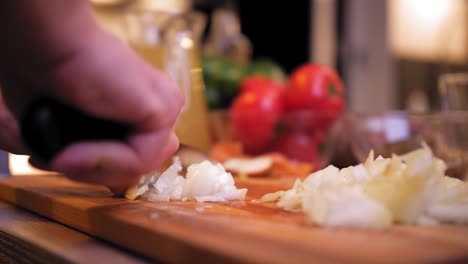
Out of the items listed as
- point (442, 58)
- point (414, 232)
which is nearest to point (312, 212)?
point (414, 232)

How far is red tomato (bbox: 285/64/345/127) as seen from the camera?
126 cm

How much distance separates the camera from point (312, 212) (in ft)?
1.51

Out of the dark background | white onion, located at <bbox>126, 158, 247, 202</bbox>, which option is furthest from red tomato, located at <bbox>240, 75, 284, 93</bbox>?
→ the dark background

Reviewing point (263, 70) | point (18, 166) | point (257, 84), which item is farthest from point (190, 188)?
point (263, 70)

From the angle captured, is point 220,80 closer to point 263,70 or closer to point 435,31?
point 263,70

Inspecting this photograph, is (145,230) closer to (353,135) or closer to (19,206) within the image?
(19,206)

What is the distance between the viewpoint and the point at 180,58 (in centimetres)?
126

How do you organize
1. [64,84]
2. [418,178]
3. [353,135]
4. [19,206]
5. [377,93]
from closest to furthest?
1. [64,84]
2. [418,178]
3. [19,206]
4. [353,135]
5. [377,93]

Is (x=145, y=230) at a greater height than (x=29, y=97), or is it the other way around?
(x=29, y=97)

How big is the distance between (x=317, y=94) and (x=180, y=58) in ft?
1.08

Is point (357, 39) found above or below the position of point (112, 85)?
above

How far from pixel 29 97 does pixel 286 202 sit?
276mm

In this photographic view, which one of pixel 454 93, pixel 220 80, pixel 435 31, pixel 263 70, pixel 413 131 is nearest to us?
pixel 413 131

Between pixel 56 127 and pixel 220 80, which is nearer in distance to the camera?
pixel 56 127
